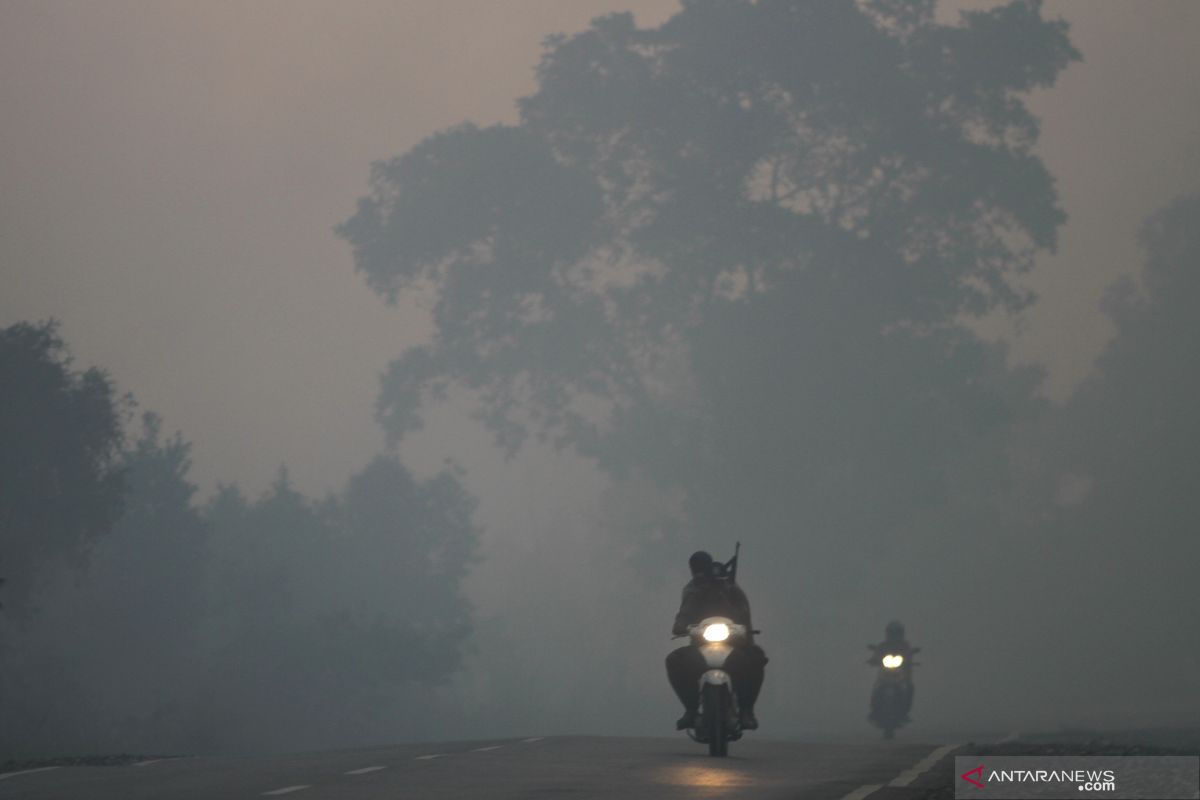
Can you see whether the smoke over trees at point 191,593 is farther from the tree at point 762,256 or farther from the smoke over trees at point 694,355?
the tree at point 762,256

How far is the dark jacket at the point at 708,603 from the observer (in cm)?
1858

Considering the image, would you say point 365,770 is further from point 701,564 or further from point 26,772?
point 701,564

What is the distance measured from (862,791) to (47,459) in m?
35.3

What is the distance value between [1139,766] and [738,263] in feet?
136

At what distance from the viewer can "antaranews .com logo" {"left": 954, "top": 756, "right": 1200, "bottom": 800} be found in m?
12.7

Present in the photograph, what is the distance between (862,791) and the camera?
14.4 metres

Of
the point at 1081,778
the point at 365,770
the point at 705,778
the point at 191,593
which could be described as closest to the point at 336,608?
the point at 191,593

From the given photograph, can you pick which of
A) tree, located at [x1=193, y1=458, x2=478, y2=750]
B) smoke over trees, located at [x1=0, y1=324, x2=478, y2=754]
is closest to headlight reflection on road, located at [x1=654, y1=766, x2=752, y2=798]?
smoke over trees, located at [x1=0, y1=324, x2=478, y2=754]

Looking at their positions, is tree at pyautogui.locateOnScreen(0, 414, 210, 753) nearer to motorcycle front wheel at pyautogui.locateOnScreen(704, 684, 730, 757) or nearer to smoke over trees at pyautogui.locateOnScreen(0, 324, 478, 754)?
smoke over trees at pyautogui.locateOnScreen(0, 324, 478, 754)

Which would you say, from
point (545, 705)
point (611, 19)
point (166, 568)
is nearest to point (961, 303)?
point (611, 19)

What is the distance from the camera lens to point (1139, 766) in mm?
14531

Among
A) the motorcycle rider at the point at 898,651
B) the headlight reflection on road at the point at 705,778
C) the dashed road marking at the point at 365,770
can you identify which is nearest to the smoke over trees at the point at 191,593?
the motorcycle rider at the point at 898,651

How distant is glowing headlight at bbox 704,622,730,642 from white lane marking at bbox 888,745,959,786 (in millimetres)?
1848

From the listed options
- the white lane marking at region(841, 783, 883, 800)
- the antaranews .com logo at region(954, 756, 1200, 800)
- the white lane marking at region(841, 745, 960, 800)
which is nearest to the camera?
the antaranews .com logo at region(954, 756, 1200, 800)
